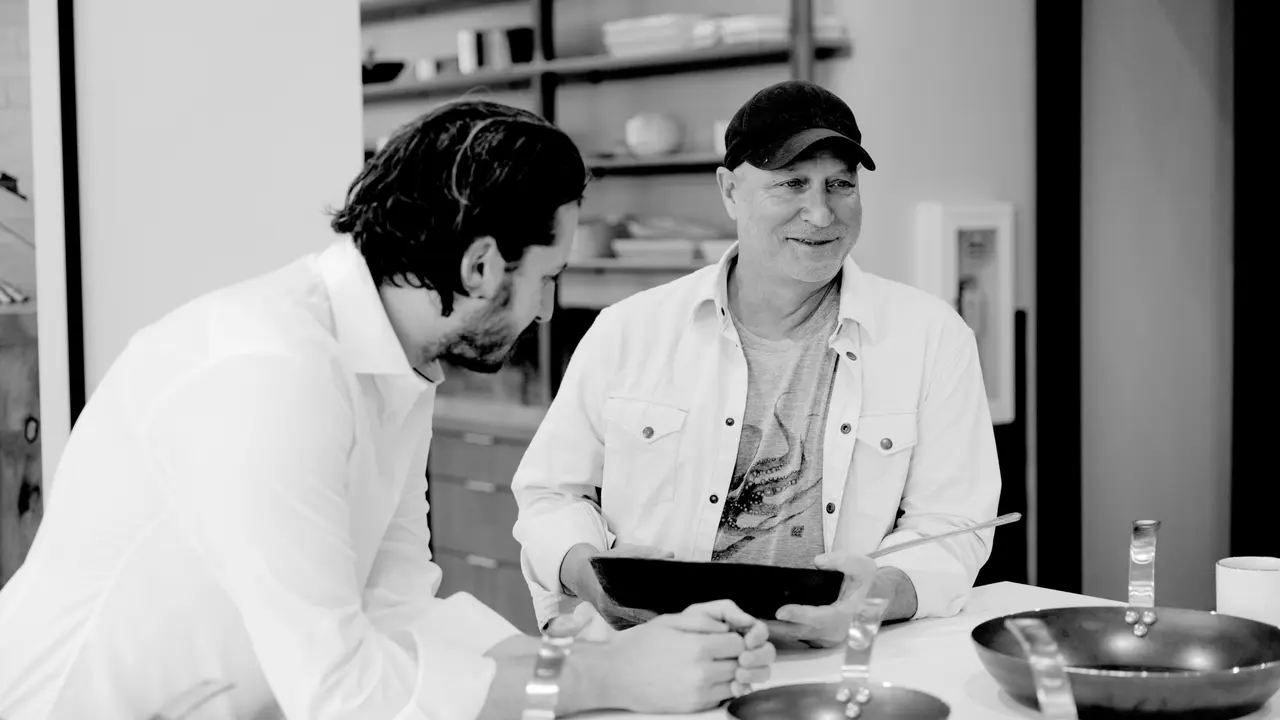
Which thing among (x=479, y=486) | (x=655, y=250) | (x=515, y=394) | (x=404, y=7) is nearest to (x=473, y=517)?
(x=479, y=486)

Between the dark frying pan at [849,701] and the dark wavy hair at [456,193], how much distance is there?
512 mm

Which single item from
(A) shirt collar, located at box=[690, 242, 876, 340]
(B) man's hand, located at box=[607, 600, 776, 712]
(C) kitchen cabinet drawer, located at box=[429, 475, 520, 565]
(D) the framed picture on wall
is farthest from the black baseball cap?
(C) kitchen cabinet drawer, located at box=[429, 475, 520, 565]

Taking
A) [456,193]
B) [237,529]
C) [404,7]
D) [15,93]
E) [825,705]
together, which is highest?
[404,7]

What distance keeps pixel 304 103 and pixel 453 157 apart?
53.3 inches

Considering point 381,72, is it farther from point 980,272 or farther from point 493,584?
point 980,272

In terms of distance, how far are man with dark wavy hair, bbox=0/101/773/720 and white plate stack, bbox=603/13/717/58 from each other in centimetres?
299

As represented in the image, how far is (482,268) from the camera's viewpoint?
4.91 feet

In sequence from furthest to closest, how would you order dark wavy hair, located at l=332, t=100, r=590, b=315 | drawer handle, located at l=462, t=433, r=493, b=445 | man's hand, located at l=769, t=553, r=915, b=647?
drawer handle, located at l=462, t=433, r=493, b=445, man's hand, located at l=769, t=553, r=915, b=647, dark wavy hair, located at l=332, t=100, r=590, b=315

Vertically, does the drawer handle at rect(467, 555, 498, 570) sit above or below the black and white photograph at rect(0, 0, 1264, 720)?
below

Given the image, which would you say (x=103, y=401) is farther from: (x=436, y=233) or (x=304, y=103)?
(x=304, y=103)

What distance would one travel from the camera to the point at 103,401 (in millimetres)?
1364

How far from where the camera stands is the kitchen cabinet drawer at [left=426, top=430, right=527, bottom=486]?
15.9 feet

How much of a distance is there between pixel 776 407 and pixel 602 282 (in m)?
2.92

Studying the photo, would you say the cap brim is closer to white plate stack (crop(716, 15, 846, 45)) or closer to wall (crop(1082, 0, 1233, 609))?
white plate stack (crop(716, 15, 846, 45))
